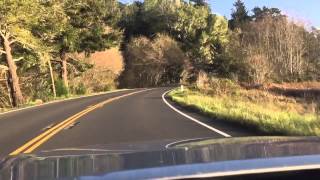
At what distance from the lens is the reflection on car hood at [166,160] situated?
11.4 ft

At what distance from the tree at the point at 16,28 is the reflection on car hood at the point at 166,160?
3471cm

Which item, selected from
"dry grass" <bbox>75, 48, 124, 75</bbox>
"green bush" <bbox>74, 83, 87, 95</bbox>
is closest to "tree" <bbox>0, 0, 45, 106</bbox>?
"green bush" <bbox>74, 83, 87, 95</bbox>

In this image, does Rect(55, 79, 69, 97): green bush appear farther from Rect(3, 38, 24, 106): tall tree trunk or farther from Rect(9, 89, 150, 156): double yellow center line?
Rect(9, 89, 150, 156): double yellow center line

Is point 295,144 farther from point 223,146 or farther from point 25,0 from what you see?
point 25,0

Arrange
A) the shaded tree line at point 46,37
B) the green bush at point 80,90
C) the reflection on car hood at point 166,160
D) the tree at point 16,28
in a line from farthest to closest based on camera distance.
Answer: the green bush at point 80,90
the shaded tree line at point 46,37
the tree at point 16,28
the reflection on car hood at point 166,160

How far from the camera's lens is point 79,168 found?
12.3ft

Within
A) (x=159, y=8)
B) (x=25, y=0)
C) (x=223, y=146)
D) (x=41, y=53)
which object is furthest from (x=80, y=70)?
(x=223, y=146)

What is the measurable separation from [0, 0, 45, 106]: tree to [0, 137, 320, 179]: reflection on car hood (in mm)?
34707

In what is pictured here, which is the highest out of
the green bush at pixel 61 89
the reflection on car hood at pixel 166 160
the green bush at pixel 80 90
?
the reflection on car hood at pixel 166 160

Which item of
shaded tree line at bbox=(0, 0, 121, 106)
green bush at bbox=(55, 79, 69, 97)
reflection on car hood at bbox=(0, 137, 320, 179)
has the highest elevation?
shaded tree line at bbox=(0, 0, 121, 106)

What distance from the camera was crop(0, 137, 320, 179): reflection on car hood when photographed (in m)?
3.47

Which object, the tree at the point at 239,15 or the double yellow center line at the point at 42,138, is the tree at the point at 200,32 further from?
the double yellow center line at the point at 42,138

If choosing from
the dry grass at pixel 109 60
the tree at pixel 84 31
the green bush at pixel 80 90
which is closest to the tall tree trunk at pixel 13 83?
the tree at pixel 84 31

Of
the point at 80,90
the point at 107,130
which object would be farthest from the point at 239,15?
the point at 107,130
